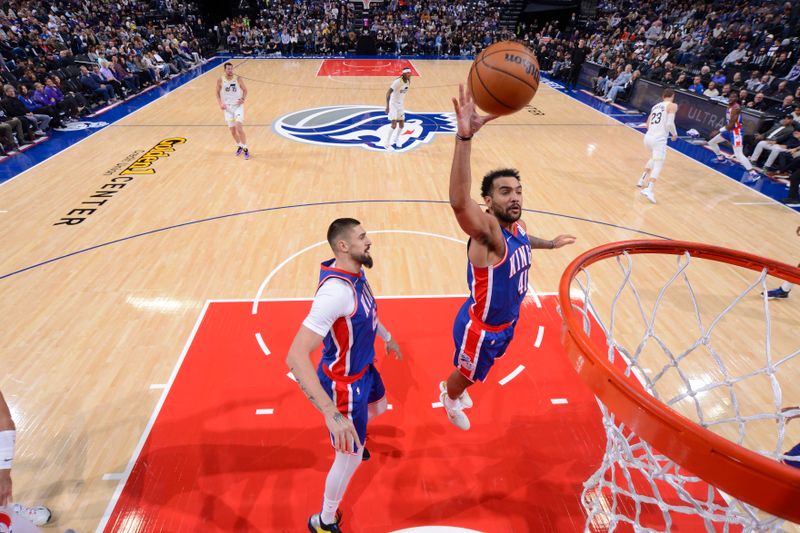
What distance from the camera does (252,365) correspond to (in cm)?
405

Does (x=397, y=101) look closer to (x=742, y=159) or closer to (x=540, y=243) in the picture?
(x=540, y=243)

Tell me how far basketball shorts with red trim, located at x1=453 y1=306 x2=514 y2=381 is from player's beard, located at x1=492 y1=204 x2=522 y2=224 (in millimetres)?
717

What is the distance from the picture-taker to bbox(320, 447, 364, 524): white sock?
2.50 meters

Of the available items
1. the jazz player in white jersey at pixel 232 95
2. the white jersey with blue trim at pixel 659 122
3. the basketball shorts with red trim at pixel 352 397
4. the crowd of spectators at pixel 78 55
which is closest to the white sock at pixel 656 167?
the white jersey with blue trim at pixel 659 122

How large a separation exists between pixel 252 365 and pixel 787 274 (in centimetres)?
398

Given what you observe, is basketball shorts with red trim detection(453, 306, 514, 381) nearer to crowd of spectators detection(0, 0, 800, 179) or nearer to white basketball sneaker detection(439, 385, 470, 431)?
white basketball sneaker detection(439, 385, 470, 431)

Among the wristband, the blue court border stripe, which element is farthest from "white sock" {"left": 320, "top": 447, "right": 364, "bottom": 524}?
the blue court border stripe

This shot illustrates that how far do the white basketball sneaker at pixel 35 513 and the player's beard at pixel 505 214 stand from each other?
11.4 ft

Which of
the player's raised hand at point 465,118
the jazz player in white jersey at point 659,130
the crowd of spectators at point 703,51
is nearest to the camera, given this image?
the player's raised hand at point 465,118

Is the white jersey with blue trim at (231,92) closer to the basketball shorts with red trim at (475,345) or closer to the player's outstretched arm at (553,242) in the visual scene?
the player's outstretched arm at (553,242)

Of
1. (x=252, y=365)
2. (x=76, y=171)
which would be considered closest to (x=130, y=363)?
(x=252, y=365)

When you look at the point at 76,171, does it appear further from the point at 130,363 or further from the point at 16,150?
the point at 130,363

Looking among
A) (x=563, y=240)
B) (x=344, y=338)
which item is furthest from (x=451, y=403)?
(x=563, y=240)

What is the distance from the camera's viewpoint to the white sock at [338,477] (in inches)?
98.5
